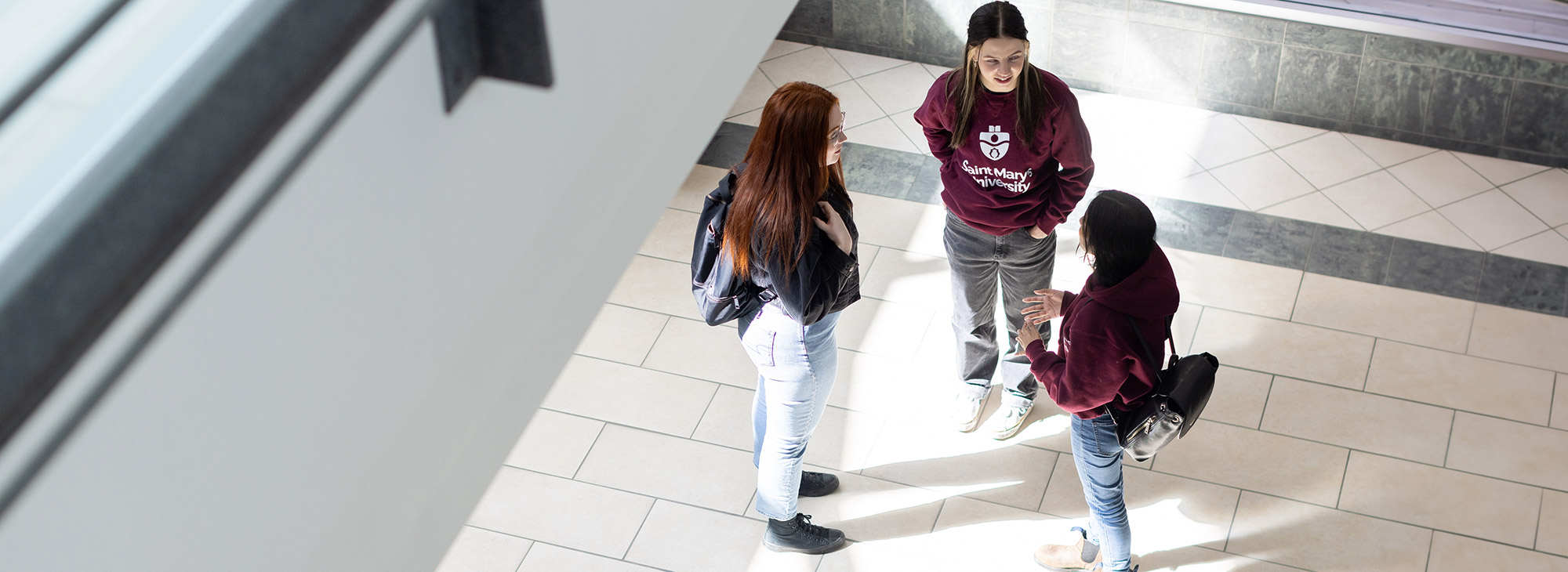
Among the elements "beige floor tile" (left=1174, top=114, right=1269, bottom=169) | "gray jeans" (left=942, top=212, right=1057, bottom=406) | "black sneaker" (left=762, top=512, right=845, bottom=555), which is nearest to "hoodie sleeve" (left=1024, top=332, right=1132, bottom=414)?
Result: "gray jeans" (left=942, top=212, right=1057, bottom=406)

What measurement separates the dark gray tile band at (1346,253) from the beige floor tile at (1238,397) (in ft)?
2.21

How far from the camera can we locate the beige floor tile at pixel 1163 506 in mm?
3621

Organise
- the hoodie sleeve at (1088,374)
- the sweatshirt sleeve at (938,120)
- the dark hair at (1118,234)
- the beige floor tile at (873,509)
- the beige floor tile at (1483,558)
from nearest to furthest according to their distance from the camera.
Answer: the dark hair at (1118,234)
the hoodie sleeve at (1088,374)
the sweatshirt sleeve at (938,120)
the beige floor tile at (1483,558)
the beige floor tile at (873,509)

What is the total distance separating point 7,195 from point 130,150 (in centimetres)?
9

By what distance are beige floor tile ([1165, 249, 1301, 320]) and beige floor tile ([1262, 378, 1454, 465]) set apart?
0.42 m

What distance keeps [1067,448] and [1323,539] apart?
810 mm

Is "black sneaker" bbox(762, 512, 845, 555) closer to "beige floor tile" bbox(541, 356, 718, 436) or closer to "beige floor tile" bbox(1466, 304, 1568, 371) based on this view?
"beige floor tile" bbox(541, 356, 718, 436)

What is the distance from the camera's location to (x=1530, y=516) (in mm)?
3604

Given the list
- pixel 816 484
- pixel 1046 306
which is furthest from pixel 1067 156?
pixel 816 484

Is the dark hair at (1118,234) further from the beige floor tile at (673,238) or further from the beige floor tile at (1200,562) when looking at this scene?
the beige floor tile at (673,238)

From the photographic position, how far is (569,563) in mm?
3664

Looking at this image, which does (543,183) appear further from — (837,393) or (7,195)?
(837,393)

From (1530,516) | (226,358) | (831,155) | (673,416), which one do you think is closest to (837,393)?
(673,416)

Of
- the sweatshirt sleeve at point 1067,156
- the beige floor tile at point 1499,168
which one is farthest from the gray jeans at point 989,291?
the beige floor tile at point 1499,168
